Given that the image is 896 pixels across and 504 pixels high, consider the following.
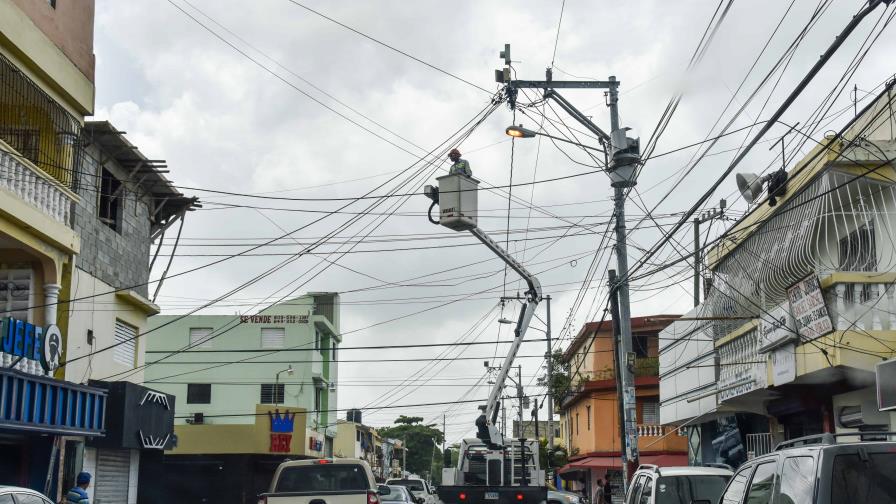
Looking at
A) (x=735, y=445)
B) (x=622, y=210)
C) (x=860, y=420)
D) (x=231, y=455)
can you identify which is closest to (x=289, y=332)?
(x=231, y=455)

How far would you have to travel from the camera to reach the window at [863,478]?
6.91 metres

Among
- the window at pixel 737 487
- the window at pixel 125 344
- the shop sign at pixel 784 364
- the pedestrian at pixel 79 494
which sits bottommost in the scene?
the pedestrian at pixel 79 494

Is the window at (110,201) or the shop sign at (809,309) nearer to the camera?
the shop sign at (809,309)

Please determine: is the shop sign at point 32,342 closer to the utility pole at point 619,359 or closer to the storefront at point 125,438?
the storefront at point 125,438

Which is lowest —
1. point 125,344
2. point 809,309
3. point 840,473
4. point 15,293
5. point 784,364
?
point 840,473

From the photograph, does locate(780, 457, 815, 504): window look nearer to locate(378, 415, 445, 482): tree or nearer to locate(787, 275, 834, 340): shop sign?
locate(787, 275, 834, 340): shop sign

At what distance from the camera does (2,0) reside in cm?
1755

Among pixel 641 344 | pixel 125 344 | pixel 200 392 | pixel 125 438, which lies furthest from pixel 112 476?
pixel 200 392

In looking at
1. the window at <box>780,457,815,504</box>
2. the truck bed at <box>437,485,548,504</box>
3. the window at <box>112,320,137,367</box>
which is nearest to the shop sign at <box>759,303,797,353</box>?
the truck bed at <box>437,485,548,504</box>

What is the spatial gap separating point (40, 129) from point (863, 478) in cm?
1769

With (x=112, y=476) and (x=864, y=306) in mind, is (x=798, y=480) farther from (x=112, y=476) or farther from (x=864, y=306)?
(x=112, y=476)

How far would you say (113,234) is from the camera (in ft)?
76.7

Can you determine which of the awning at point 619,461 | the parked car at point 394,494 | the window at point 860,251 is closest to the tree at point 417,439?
the awning at point 619,461

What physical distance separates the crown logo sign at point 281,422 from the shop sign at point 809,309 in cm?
2722
